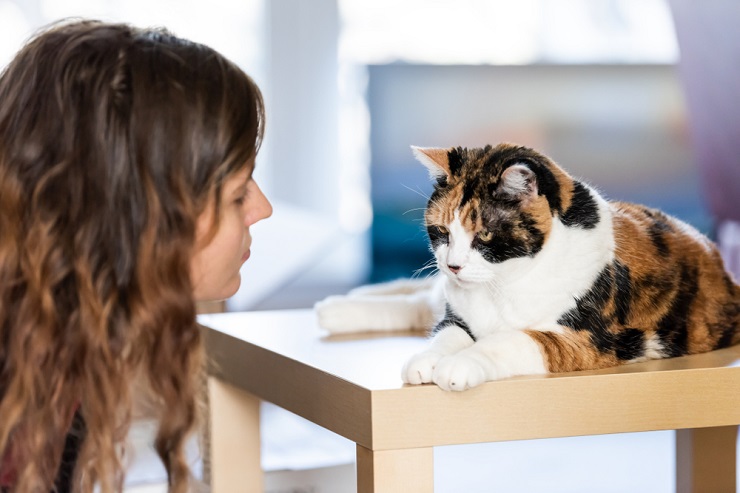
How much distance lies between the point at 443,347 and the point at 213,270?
252mm

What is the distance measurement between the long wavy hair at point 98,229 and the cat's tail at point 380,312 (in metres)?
0.48

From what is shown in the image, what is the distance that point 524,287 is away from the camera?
1006 mm

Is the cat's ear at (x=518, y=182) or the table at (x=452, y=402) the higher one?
the cat's ear at (x=518, y=182)

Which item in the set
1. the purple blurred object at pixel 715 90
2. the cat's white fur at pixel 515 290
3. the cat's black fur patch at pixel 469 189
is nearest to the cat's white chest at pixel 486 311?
the cat's white fur at pixel 515 290

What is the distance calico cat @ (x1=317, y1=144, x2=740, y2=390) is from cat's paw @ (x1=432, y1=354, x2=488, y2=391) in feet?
0.14

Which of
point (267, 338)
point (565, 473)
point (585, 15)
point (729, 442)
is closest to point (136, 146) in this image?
point (267, 338)

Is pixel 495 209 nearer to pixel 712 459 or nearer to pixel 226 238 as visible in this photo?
pixel 226 238

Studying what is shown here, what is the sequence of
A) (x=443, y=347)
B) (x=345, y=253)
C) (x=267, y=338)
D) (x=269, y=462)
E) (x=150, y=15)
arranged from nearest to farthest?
(x=443, y=347) → (x=267, y=338) → (x=269, y=462) → (x=150, y=15) → (x=345, y=253)

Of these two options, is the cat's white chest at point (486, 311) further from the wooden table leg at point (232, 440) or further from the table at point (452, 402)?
the wooden table leg at point (232, 440)

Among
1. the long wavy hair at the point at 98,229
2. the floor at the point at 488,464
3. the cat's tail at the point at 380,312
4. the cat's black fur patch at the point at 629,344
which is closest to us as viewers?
the long wavy hair at the point at 98,229

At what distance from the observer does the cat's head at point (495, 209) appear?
972 mm

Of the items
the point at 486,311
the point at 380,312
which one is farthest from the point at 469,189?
the point at 380,312

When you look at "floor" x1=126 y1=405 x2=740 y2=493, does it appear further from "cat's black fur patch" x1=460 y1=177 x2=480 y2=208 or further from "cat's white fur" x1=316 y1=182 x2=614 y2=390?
"cat's black fur patch" x1=460 y1=177 x2=480 y2=208

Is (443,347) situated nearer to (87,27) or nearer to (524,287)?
(524,287)
